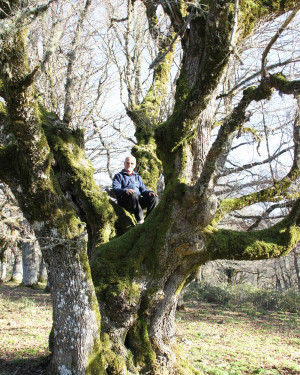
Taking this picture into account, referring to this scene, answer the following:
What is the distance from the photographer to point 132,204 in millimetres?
5285

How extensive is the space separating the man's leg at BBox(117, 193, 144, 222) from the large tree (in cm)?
22

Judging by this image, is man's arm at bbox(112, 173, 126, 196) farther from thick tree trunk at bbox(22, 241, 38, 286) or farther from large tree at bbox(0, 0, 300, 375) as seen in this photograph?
thick tree trunk at bbox(22, 241, 38, 286)

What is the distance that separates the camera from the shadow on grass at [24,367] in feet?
13.6

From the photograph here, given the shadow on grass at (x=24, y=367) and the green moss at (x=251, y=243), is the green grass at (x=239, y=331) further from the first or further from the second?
the shadow on grass at (x=24, y=367)

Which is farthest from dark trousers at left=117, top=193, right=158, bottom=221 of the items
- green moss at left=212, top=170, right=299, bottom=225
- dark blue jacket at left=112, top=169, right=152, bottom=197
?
green moss at left=212, top=170, right=299, bottom=225

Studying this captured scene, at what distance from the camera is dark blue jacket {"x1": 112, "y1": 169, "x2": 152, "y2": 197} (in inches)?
211

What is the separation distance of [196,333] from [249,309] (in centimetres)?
690

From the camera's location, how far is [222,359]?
6449mm

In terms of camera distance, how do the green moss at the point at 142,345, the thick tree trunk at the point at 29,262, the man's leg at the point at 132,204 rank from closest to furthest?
the green moss at the point at 142,345 < the man's leg at the point at 132,204 < the thick tree trunk at the point at 29,262

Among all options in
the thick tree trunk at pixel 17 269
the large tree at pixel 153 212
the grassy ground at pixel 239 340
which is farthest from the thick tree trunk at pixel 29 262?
the large tree at pixel 153 212

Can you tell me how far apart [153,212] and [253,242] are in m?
1.48

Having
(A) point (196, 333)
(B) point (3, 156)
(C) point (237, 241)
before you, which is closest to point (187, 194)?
(C) point (237, 241)

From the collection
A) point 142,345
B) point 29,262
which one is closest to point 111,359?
point 142,345

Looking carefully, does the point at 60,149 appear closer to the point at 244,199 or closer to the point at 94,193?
the point at 94,193
